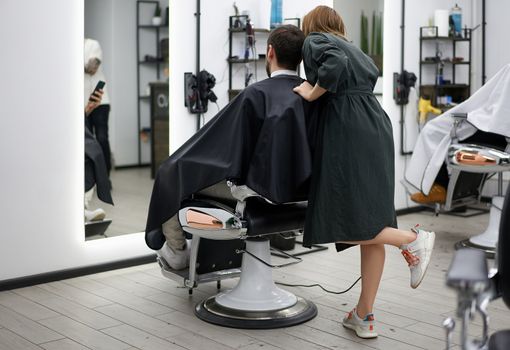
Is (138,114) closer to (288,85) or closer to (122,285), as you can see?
(122,285)

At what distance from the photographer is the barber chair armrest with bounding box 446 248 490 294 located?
49.6 inches

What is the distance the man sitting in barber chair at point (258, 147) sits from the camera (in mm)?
2719

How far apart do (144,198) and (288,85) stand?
1383mm

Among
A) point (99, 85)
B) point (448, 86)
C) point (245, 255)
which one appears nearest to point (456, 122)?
point (448, 86)

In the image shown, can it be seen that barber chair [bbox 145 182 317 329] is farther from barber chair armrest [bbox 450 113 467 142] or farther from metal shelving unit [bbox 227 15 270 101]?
barber chair armrest [bbox 450 113 467 142]

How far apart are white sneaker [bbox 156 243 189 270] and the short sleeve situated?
1.03m

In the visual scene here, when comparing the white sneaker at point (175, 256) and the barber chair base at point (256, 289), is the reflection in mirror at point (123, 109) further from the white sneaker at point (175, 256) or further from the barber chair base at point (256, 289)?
the barber chair base at point (256, 289)

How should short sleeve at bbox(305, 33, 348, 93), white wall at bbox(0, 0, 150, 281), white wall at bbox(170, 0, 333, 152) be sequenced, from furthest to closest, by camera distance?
1. white wall at bbox(170, 0, 333, 152)
2. white wall at bbox(0, 0, 150, 281)
3. short sleeve at bbox(305, 33, 348, 93)

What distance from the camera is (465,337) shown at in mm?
1325

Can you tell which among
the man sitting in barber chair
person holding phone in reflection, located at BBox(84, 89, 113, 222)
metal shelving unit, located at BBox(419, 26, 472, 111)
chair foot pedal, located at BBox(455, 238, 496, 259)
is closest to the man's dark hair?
the man sitting in barber chair

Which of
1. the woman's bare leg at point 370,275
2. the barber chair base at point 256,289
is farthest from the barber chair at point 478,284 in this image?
the barber chair base at point 256,289

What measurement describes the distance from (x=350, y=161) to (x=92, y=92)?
5.16ft

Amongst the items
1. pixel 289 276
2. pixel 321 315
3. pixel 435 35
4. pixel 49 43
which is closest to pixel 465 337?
pixel 321 315

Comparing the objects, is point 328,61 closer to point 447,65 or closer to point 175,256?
point 175,256
